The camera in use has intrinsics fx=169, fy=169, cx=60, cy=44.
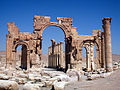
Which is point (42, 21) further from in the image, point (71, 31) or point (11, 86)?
point (11, 86)

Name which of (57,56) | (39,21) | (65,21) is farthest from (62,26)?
(57,56)

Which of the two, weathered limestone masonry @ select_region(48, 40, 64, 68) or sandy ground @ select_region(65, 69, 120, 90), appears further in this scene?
weathered limestone masonry @ select_region(48, 40, 64, 68)

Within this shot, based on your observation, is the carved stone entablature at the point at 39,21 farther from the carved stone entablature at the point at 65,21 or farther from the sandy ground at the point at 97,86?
the sandy ground at the point at 97,86

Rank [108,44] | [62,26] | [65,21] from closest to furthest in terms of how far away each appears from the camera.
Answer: [108,44]
[62,26]
[65,21]

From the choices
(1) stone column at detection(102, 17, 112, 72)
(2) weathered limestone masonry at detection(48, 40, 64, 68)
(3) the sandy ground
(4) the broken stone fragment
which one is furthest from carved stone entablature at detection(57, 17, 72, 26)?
(4) the broken stone fragment

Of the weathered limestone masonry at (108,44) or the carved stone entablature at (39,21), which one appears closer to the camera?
the weathered limestone masonry at (108,44)

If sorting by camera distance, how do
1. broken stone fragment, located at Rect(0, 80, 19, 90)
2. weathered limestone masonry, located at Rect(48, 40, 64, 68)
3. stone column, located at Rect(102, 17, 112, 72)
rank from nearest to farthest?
1. broken stone fragment, located at Rect(0, 80, 19, 90)
2. stone column, located at Rect(102, 17, 112, 72)
3. weathered limestone masonry, located at Rect(48, 40, 64, 68)

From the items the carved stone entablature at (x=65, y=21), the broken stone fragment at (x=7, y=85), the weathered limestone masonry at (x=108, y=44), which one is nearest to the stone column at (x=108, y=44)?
the weathered limestone masonry at (x=108, y=44)

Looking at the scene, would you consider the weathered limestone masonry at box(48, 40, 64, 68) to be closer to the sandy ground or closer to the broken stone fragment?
the sandy ground

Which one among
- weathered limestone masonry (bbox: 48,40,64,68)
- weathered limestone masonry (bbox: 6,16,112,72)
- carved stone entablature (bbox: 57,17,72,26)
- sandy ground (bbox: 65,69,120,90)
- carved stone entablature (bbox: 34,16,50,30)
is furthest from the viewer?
weathered limestone masonry (bbox: 48,40,64,68)

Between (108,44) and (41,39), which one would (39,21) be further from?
(108,44)

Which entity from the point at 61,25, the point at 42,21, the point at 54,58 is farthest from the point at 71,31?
the point at 54,58

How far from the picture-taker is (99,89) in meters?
7.82

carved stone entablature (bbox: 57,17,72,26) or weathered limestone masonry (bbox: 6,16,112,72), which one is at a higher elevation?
carved stone entablature (bbox: 57,17,72,26)
